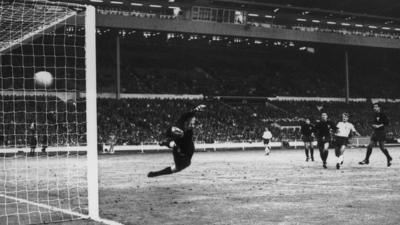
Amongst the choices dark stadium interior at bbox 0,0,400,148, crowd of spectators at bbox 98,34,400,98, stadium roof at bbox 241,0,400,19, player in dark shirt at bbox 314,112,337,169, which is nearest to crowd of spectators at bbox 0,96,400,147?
dark stadium interior at bbox 0,0,400,148

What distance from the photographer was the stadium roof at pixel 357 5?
2372 inches

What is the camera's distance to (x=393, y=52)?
7319 cm

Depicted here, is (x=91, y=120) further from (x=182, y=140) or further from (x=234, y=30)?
(x=234, y=30)

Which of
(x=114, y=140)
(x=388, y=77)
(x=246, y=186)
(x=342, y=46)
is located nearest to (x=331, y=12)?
(x=342, y=46)

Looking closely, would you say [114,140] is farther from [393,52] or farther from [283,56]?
[393,52]

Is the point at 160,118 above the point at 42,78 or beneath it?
beneath

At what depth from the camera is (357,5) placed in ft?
205

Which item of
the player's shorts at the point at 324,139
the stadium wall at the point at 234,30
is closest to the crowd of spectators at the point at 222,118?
the stadium wall at the point at 234,30

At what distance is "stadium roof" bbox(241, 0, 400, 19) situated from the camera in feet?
198

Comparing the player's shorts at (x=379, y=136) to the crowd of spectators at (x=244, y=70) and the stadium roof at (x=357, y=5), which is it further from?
the stadium roof at (x=357, y=5)

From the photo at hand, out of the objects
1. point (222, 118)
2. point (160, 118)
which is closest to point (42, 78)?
point (160, 118)

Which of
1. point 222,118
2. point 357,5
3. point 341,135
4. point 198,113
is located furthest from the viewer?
point 357,5

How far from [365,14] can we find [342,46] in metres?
5.54

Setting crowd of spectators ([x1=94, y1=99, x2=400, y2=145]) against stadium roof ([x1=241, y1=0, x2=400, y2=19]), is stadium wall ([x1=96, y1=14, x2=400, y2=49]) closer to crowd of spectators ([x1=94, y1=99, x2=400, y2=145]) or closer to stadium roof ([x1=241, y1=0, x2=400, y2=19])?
stadium roof ([x1=241, y1=0, x2=400, y2=19])
